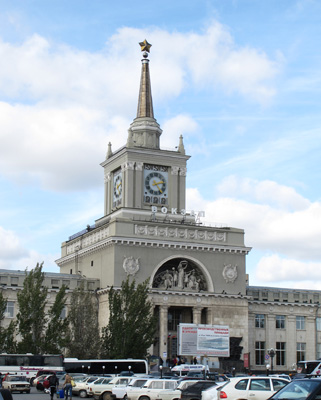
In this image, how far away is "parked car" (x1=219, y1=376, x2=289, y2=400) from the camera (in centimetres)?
2659

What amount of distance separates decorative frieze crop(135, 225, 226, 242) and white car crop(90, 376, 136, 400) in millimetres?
29783

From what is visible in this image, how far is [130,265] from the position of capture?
2788 inches

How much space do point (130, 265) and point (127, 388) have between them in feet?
106

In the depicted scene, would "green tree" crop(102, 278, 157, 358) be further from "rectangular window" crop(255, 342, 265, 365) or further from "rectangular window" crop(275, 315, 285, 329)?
"rectangular window" crop(275, 315, 285, 329)

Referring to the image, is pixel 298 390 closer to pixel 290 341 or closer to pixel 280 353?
pixel 280 353

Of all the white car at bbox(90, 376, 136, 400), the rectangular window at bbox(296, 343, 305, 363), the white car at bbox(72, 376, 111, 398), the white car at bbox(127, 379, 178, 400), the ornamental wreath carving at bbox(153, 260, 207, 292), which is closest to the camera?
the white car at bbox(127, 379, 178, 400)

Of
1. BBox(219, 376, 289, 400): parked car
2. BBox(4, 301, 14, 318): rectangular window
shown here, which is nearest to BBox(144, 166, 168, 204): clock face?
BBox(4, 301, 14, 318): rectangular window

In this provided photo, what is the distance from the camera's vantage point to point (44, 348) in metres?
60.8

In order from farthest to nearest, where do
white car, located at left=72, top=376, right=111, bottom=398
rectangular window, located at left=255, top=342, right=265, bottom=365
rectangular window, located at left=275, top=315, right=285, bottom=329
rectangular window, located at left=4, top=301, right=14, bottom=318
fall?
rectangular window, located at left=275, top=315, right=285, bottom=329
rectangular window, located at left=255, top=342, right=265, bottom=365
rectangular window, located at left=4, top=301, right=14, bottom=318
white car, located at left=72, top=376, right=111, bottom=398

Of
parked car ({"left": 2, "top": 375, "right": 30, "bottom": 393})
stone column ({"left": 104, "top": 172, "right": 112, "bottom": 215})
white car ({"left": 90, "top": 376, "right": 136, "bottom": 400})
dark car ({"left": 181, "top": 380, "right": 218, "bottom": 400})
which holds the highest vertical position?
stone column ({"left": 104, "top": 172, "right": 112, "bottom": 215})

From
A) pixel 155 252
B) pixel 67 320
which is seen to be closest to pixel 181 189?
pixel 155 252

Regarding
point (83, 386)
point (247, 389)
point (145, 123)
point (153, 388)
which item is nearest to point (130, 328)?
point (83, 386)

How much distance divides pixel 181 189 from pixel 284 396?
61.6 metres

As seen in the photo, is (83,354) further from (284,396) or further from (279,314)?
(284,396)
